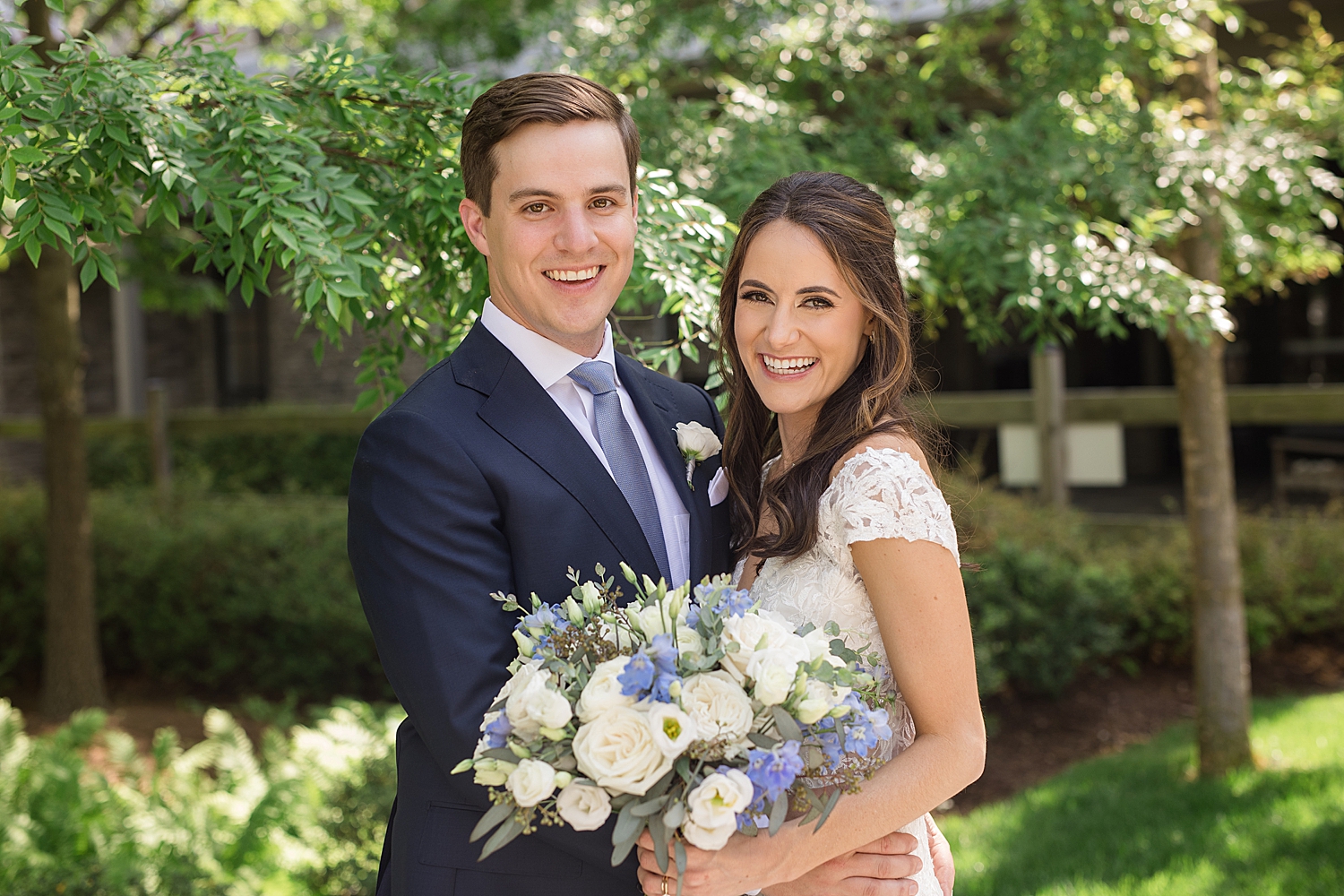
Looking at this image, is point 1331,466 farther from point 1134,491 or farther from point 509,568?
point 509,568

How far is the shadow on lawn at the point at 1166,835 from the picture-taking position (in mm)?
4168

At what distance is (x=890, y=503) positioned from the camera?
6.49 feet

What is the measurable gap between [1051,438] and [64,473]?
6279mm

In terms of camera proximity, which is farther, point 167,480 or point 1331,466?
point 167,480

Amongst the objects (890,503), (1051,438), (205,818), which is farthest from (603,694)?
(1051,438)

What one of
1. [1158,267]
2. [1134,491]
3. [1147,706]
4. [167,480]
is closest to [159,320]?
[167,480]

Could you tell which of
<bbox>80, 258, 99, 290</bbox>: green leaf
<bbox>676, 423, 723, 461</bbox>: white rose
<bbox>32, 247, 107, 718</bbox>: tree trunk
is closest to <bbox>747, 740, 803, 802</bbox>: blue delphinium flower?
<bbox>676, 423, 723, 461</bbox>: white rose

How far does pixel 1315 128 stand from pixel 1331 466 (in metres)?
4.75

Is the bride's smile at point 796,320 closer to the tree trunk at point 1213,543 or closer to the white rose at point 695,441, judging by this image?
the white rose at point 695,441

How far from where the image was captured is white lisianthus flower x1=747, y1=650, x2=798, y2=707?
154cm

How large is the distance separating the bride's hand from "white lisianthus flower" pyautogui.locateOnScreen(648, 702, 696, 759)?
244 millimetres

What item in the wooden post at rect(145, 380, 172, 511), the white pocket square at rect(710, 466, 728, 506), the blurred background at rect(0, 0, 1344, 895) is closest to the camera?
the white pocket square at rect(710, 466, 728, 506)

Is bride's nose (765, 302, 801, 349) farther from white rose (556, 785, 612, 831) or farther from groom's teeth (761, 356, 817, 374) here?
white rose (556, 785, 612, 831)

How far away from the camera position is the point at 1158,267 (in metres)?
3.76
